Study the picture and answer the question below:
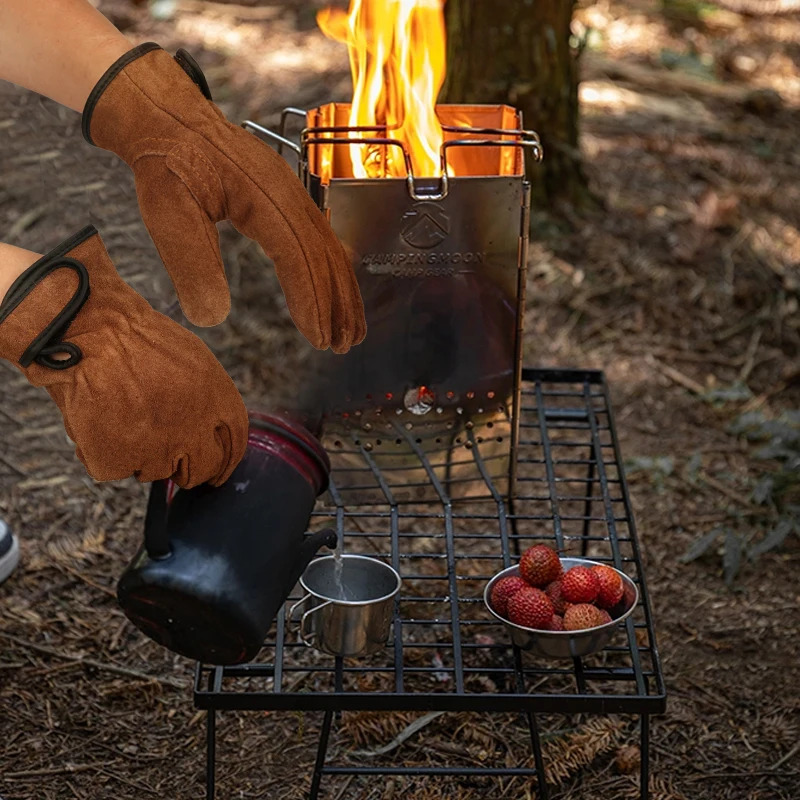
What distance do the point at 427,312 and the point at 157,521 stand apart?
81 cm

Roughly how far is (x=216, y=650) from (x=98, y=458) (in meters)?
0.37

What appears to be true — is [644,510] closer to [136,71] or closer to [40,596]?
[40,596]

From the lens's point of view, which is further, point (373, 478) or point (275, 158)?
point (373, 478)

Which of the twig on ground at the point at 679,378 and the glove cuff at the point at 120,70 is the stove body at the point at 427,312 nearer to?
the glove cuff at the point at 120,70

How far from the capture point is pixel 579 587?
74.8 inches

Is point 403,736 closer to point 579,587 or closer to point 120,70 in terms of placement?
point 579,587

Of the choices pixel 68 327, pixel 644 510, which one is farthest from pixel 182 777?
pixel 644 510

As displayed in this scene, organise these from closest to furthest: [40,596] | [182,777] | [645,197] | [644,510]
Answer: [182,777], [40,596], [644,510], [645,197]

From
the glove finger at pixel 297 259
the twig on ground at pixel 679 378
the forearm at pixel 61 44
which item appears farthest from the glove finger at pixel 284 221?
the twig on ground at pixel 679 378

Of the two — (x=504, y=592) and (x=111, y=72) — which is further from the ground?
(x=111, y=72)

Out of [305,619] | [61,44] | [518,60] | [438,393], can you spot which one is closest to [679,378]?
[518,60]

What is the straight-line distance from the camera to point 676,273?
4152 mm

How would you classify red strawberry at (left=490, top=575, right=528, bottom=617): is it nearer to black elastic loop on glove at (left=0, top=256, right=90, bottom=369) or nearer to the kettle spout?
the kettle spout

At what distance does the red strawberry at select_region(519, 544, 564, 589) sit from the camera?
1959mm
